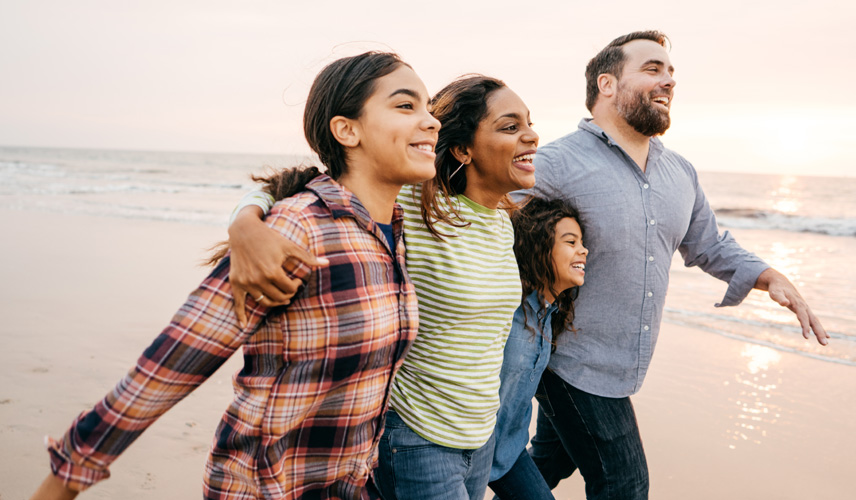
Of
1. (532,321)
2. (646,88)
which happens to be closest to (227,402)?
(532,321)

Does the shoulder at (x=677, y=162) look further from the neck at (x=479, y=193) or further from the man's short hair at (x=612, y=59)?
the neck at (x=479, y=193)

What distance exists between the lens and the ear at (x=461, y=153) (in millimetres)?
2458

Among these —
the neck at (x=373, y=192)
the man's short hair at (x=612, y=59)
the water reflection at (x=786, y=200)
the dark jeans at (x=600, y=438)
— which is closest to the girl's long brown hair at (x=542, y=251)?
the dark jeans at (x=600, y=438)

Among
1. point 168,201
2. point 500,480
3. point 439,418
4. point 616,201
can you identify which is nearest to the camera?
point 439,418

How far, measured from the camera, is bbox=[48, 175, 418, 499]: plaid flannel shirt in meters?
1.39

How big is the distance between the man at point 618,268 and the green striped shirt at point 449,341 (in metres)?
0.75

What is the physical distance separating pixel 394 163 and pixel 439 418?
2.86 ft

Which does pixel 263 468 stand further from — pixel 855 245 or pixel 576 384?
pixel 855 245

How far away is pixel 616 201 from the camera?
9.36 feet

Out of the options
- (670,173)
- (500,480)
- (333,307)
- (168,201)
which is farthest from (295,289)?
(168,201)

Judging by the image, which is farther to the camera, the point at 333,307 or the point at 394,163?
the point at 394,163

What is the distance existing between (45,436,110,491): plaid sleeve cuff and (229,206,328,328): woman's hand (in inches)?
17.5

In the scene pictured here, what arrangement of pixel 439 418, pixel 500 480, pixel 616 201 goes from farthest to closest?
pixel 616 201, pixel 500 480, pixel 439 418

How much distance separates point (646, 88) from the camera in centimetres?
308
